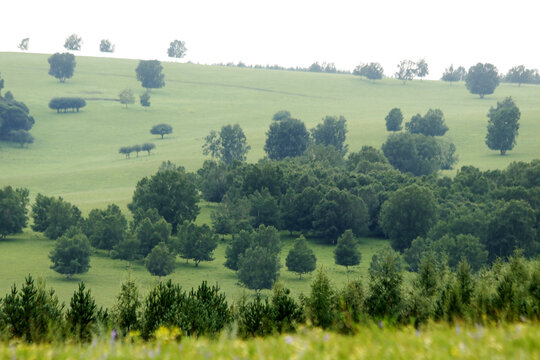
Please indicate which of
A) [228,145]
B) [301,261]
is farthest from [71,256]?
[228,145]

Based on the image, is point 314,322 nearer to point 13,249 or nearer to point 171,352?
point 171,352

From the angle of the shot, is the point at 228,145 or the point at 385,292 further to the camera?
the point at 228,145

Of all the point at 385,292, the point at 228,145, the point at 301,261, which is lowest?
the point at 301,261

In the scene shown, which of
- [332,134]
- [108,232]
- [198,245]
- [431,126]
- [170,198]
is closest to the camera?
[198,245]

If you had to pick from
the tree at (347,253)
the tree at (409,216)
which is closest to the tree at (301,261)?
the tree at (347,253)

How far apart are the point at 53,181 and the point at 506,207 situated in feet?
353

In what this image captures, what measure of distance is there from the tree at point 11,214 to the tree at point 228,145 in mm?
77676

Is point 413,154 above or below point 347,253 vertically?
above

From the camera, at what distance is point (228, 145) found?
186250 mm

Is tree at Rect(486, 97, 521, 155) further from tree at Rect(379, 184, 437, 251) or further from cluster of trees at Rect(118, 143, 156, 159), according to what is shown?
cluster of trees at Rect(118, 143, 156, 159)

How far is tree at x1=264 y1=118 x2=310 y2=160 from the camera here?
192 metres

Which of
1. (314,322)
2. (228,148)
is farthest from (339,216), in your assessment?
(314,322)

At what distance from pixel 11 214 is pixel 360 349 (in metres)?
110

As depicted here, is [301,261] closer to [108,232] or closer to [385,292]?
[108,232]
